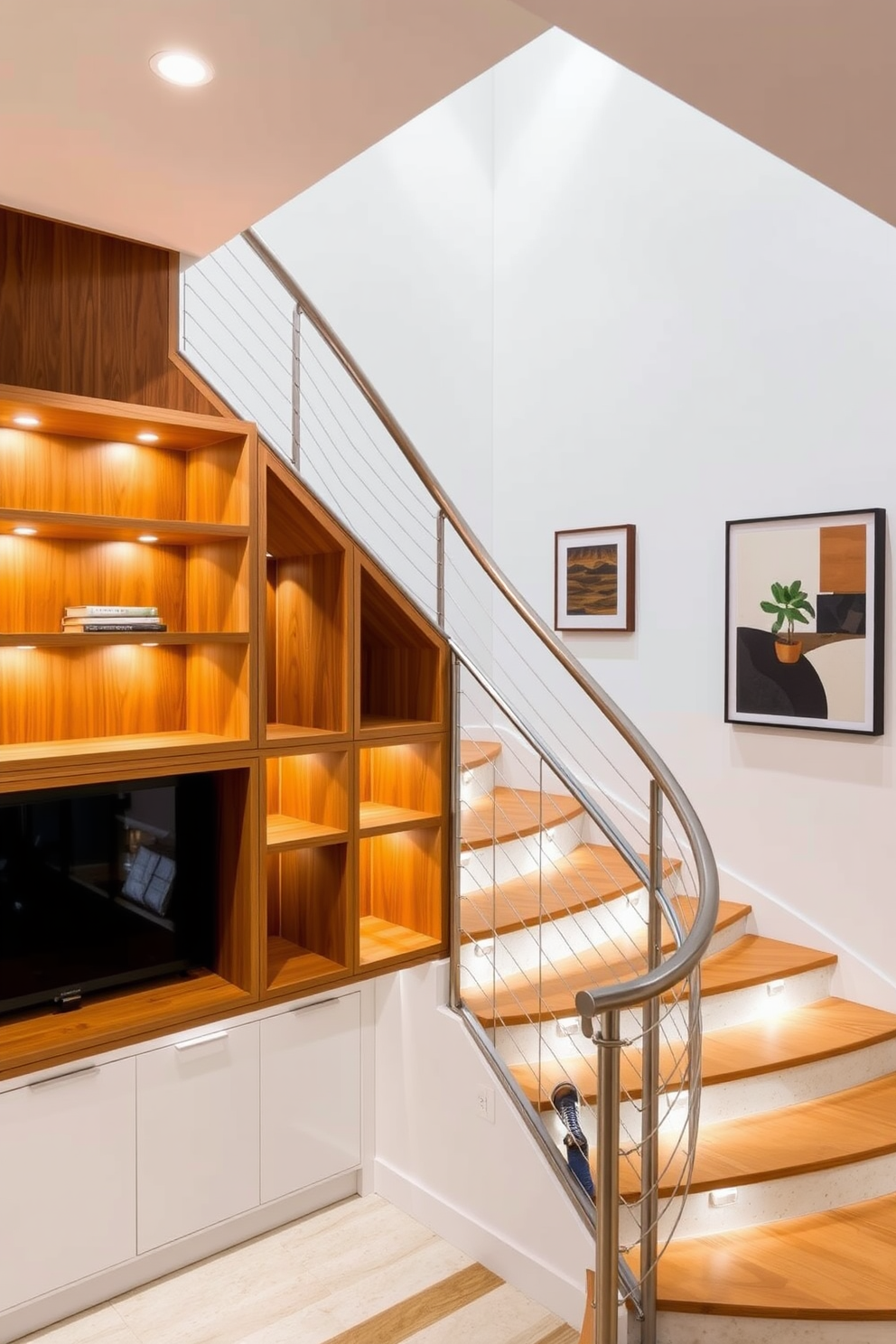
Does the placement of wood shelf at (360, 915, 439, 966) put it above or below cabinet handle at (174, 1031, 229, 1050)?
above

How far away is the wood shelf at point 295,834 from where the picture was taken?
308cm

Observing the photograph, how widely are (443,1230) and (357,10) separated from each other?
330cm

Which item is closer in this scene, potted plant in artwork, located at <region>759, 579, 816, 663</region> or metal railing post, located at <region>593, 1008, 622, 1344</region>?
metal railing post, located at <region>593, 1008, 622, 1344</region>

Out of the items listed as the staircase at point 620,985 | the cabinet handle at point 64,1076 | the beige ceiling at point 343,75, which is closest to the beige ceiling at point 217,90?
the beige ceiling at point 343,75

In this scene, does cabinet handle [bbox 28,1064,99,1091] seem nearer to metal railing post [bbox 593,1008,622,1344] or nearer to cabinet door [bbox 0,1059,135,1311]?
cabinet door [bbox 0,1059,135,1311]

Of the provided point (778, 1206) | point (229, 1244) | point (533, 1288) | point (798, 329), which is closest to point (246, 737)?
point (229, 1244)

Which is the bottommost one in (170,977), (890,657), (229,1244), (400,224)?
(229,1244)

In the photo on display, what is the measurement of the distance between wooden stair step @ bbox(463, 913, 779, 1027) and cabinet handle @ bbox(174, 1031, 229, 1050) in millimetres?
794

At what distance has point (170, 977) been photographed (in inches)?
124

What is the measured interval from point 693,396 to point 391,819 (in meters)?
2.19

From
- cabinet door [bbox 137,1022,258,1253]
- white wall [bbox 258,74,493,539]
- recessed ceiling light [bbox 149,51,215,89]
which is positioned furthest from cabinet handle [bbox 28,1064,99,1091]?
white wall [bbox 258,74,493,539]

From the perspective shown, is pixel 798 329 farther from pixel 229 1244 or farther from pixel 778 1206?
pixel 229 1244

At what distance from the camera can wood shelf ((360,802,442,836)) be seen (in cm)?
325

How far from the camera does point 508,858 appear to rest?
3.76 meters
